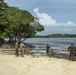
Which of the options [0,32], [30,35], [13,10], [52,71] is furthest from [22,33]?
[52,71]

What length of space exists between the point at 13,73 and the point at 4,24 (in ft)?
110

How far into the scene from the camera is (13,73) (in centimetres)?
1883

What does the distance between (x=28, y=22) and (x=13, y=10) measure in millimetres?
4539

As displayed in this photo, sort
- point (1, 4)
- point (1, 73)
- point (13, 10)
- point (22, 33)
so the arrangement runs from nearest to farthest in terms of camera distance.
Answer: point (1, 73), point (1, 4), point (13, 10), point (22, 33)

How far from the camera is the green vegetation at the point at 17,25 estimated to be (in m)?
54.4

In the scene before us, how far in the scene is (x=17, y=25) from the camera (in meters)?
63.5

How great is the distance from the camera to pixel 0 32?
5272 centimetres

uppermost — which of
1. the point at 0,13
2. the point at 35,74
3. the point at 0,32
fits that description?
the point at 0,13

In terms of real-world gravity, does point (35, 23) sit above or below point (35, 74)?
above

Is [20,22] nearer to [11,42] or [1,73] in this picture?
[11,42]

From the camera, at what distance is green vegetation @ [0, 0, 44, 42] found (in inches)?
2140

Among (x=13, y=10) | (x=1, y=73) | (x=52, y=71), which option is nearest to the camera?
(x=1, y=73)

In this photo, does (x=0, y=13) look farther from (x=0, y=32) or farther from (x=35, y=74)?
(x=35, y=74)

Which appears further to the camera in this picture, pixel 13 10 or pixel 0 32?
pixel 13 10
